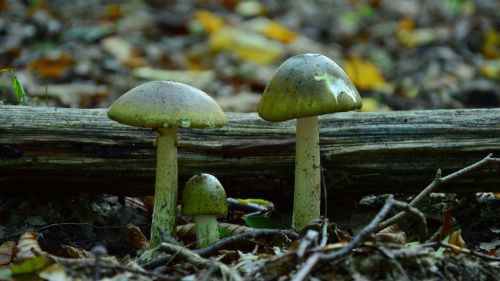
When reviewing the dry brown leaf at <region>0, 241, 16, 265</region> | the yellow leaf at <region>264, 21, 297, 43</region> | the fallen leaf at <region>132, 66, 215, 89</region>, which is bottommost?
the dry brown leaf at <region>0, 241, 16, 265</region>

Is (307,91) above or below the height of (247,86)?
below

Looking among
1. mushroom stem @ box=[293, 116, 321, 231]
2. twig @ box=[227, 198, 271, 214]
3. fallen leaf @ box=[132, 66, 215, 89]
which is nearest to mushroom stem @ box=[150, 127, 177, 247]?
mushroom stem @ box=[293, 116, 321, 231]

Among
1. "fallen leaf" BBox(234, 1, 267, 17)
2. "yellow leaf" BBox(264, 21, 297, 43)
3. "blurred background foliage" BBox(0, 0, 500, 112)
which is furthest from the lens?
"fallen leaf" BBox(234, 1, 267, 17)

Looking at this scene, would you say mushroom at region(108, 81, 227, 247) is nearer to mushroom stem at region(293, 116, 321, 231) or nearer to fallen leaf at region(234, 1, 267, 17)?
mushroom stem at region(293, 116, 321, 231)

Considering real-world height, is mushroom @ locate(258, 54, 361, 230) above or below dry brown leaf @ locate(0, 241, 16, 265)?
above

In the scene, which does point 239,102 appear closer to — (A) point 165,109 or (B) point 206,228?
(B) point 206,228

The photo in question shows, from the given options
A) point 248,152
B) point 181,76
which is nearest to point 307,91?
point 248,152
